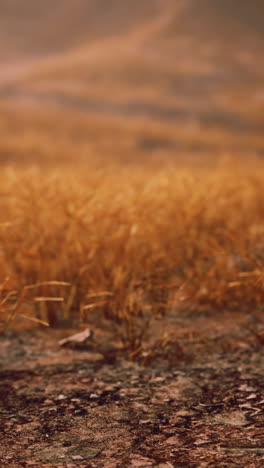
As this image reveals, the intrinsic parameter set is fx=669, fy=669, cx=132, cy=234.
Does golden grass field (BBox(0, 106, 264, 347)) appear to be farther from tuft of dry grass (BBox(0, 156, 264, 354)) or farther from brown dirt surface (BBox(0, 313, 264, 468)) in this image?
brown dirt surface (BBox(0, 313, 264, 468))

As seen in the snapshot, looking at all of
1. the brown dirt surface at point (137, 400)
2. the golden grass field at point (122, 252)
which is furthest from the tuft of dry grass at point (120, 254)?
the brown dirt surface at point (137, 400)

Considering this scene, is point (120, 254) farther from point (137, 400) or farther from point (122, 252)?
point (137, 400)

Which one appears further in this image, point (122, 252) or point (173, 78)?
point (173, 78)

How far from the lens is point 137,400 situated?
167 cm

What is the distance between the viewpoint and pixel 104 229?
2.60 metres

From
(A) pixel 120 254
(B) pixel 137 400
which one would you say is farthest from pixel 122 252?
(B) pixel 137 400

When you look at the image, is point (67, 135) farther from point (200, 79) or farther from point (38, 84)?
point (200, 79)

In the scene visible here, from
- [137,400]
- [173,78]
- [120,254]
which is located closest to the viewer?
[137,400]

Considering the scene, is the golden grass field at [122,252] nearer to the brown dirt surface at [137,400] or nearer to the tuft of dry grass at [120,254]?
the tuft of dry grass at [120,254]

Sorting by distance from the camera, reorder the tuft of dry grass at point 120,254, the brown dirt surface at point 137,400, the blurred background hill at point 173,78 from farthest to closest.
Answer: the blurred background hill at point 173,78 → the tuft of dry grass at point 120,254 → the brown dirt surface at point 137,400

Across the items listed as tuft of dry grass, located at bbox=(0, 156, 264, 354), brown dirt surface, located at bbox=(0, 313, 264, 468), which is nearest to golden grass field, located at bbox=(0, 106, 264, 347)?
tuft of dry grass, located at bbox=(0, 156, 264, 354)

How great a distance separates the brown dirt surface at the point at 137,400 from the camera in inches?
52.7

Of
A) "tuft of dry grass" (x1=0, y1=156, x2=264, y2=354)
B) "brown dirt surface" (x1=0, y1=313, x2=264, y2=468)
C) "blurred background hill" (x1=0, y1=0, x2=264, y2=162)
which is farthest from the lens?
"blurred background hill" (x1=0, y1=0, x2=264, y2=162)

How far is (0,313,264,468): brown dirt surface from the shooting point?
4.40 feet
